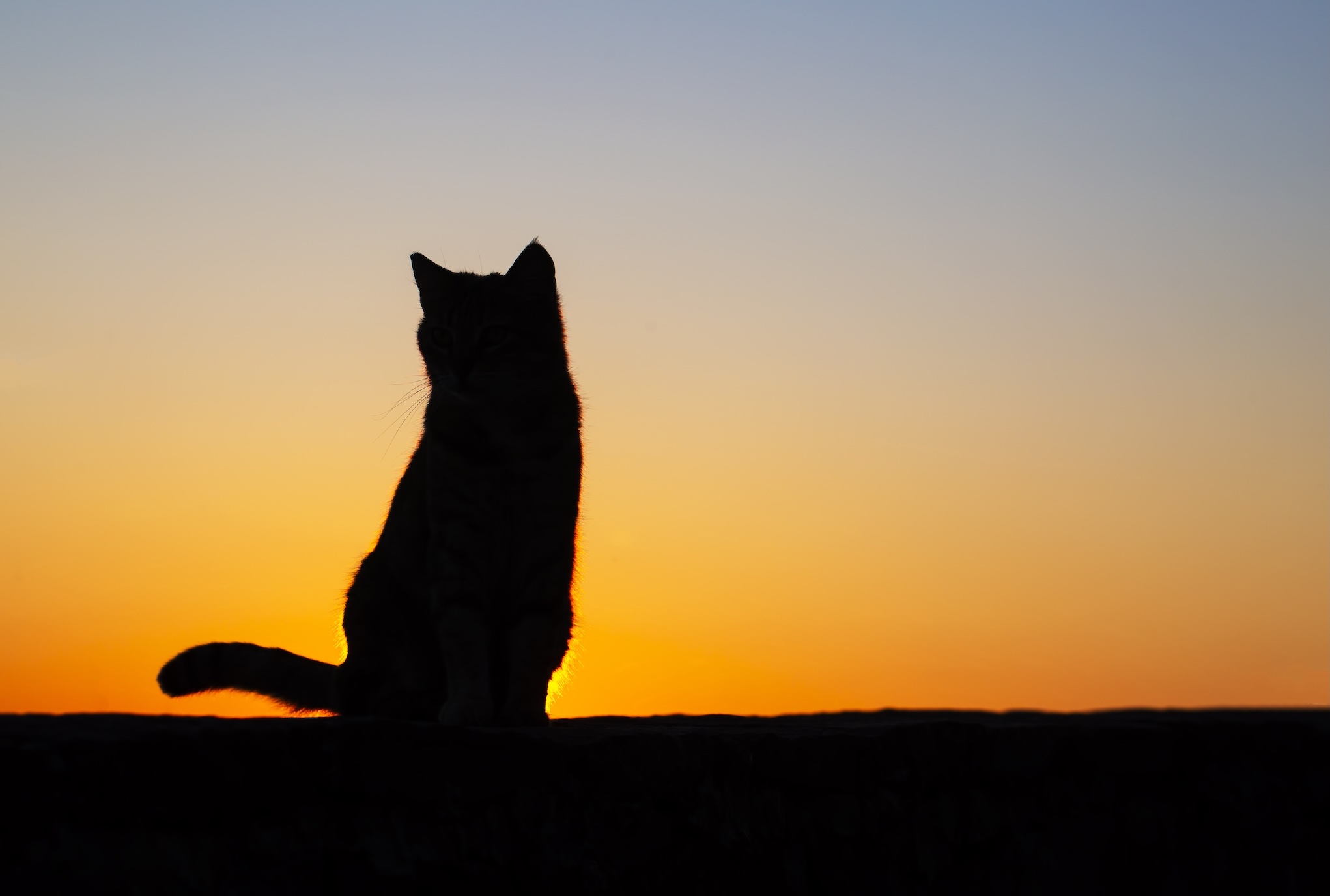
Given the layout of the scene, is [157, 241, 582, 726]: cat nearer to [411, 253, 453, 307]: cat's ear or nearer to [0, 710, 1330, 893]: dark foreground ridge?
[411, 253, 453, 307]: cat's ear

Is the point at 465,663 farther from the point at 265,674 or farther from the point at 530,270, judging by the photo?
the point at 530,270

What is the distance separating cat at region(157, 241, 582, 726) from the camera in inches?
146

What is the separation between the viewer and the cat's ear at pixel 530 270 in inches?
165

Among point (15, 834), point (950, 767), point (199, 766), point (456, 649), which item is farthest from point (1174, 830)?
point (15, 834)

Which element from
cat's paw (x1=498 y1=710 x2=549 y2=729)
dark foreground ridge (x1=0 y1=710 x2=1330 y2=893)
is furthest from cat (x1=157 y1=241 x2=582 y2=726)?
dark foreground ridge (x1=0 y1=710 x2=1330 y2=893)

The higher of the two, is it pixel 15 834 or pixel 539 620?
pixel 539 620

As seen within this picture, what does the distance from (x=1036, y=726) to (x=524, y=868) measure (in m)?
1.89

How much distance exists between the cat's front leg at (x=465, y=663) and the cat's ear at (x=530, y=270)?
1247 mm

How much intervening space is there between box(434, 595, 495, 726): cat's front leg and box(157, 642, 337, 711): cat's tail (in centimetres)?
70

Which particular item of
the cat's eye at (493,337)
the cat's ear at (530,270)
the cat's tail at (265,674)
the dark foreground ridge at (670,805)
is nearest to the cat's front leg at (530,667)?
the dark foreground ridge at (670,805)

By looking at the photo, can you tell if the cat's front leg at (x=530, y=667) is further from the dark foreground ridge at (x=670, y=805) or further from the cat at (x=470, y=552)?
the dark foreground ridge at (x=670, y=805)

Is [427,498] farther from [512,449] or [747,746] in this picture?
[747,746]

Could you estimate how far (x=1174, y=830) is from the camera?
379 cm

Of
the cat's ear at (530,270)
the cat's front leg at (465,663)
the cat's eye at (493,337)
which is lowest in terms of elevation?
the cat's front leg at (465,663)
